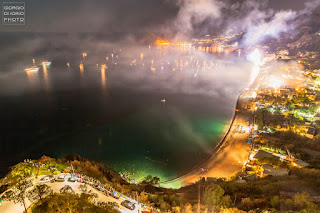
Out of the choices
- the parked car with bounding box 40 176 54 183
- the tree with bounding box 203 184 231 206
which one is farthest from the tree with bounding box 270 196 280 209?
the parked car with bounding box 40 176 54 183

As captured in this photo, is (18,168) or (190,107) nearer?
(18,168)

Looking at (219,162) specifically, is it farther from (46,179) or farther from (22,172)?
(22,172)

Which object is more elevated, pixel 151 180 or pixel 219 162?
pixel 219 162

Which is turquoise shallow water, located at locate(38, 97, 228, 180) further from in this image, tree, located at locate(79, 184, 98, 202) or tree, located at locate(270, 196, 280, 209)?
tree, located at locate(270, 196, 280, 209)

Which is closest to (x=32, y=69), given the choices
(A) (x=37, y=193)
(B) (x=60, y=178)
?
(B) (x=60, y=178)

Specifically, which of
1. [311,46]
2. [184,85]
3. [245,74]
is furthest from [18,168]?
[311,46]

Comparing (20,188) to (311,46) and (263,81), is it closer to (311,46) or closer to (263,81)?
(263,81)

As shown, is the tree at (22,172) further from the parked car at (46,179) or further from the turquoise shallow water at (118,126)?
the turquoise shallow water at (118,126)

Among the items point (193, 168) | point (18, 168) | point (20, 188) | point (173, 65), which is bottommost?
point (193, 168)
